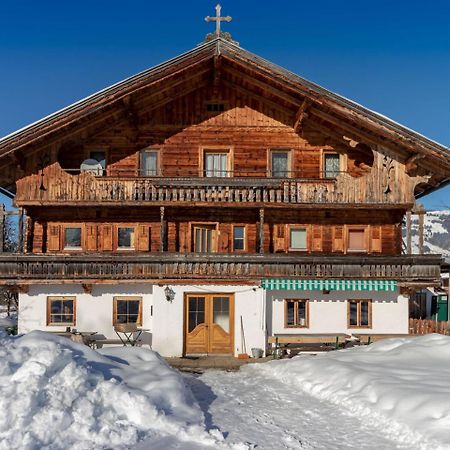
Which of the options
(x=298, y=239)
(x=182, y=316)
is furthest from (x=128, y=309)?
(x=298, y=239)

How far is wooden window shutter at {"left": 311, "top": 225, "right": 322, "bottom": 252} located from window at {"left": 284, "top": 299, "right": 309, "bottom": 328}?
9.71ft

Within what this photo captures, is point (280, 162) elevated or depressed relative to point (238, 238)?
elevated

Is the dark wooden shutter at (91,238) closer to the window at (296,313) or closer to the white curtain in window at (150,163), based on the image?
the white curtain in window at (150,163)

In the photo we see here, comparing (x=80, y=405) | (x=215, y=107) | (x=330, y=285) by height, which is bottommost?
(x=80, y=405)

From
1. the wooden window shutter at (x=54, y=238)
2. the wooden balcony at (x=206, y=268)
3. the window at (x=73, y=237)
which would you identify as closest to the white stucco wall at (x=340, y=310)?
the wooden balcony at (x=206, y=268)

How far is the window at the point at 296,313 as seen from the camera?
1738cm

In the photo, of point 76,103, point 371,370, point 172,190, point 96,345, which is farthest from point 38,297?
point 371,370

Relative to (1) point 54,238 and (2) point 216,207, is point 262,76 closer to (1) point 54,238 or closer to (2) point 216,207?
(2) point 216,207

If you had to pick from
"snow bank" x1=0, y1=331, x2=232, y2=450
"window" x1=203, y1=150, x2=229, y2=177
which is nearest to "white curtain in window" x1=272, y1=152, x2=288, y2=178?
"window" x1=203, y1=150, x2=229, y2=177

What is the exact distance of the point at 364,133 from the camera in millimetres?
19000

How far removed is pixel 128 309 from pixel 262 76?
11.3 m

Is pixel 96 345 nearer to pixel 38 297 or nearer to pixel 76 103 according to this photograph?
pixel 38 297

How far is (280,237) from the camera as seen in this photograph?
19.5 m

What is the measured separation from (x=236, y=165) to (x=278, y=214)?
9.71ft
